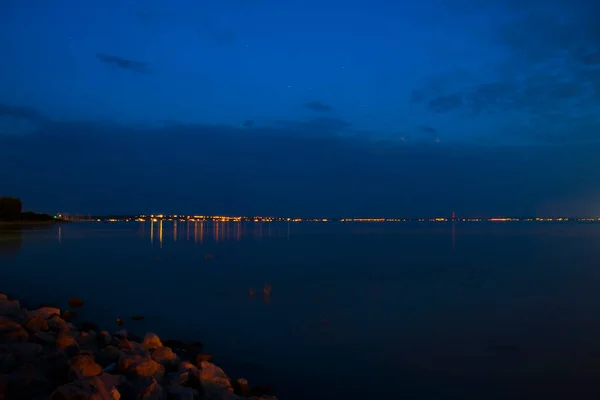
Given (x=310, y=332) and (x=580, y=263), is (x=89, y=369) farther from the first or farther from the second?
(x=580, y=263)

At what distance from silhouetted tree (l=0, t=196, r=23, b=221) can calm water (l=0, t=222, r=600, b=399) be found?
90.0 m

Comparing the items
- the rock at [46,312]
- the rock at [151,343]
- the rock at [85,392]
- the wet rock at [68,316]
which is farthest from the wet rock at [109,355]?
the wet rock at [68,316]

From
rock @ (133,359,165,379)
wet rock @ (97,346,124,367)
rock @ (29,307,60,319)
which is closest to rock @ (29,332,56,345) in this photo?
wet rock @ (97,346,124,367)

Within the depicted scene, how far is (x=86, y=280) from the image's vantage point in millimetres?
25406

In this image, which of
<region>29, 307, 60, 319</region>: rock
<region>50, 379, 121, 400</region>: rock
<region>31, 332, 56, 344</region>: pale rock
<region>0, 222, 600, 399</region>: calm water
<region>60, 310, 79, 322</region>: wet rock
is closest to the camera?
<region>50, 379, 121, 400</region>: rock

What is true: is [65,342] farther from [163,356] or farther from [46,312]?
[46,312]

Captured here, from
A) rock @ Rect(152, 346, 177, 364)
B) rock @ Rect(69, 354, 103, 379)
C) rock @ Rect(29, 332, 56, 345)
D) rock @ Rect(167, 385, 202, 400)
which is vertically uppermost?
rock @ Rect(69, 354, 103, 379)

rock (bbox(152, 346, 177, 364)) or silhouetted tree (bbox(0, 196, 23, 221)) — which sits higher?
silhouetted tree (bbox(0, 196, 23, 221))

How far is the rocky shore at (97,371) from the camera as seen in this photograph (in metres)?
6.50

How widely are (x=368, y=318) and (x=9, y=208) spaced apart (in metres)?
116

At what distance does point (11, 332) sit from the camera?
9.95 metres

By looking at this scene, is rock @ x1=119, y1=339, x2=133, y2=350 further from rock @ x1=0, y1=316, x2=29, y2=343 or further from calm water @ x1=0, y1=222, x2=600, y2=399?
calm water @ x1=0, y1=222, x2=600, y2=399

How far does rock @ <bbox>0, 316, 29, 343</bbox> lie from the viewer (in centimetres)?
963

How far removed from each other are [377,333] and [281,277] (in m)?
12.5
